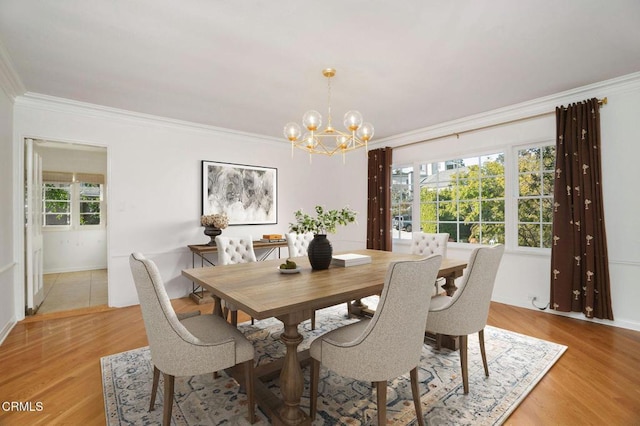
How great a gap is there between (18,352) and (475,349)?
3.91 m

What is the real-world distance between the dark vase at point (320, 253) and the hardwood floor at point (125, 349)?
151 centimetres

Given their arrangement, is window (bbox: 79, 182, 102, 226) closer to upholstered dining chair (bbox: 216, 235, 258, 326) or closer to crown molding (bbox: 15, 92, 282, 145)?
crown molding (bbox: 15, 92, 282, 145)

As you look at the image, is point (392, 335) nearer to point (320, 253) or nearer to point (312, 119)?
point (320, 253)

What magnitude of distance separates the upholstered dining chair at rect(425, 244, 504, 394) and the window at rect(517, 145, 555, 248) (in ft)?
7.20

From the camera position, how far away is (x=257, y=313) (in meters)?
1.45

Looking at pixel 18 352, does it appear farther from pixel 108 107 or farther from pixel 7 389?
pixel 108 107

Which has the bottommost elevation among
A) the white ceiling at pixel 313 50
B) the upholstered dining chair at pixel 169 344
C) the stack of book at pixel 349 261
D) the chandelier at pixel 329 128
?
the upholstered dining chair at pixel 169 344

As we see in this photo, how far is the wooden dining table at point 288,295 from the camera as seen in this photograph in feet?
5.27

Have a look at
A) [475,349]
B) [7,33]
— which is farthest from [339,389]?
[7,33]

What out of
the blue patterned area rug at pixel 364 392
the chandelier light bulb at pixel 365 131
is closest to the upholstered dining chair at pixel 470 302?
the blue patterned area rug at pixel 364 392

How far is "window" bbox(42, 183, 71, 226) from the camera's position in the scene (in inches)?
248

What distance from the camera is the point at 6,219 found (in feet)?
10.2

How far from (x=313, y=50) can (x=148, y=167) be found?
9.45 feet

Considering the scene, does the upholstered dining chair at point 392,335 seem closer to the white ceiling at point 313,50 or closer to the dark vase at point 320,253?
the dark vase at point 320,253
